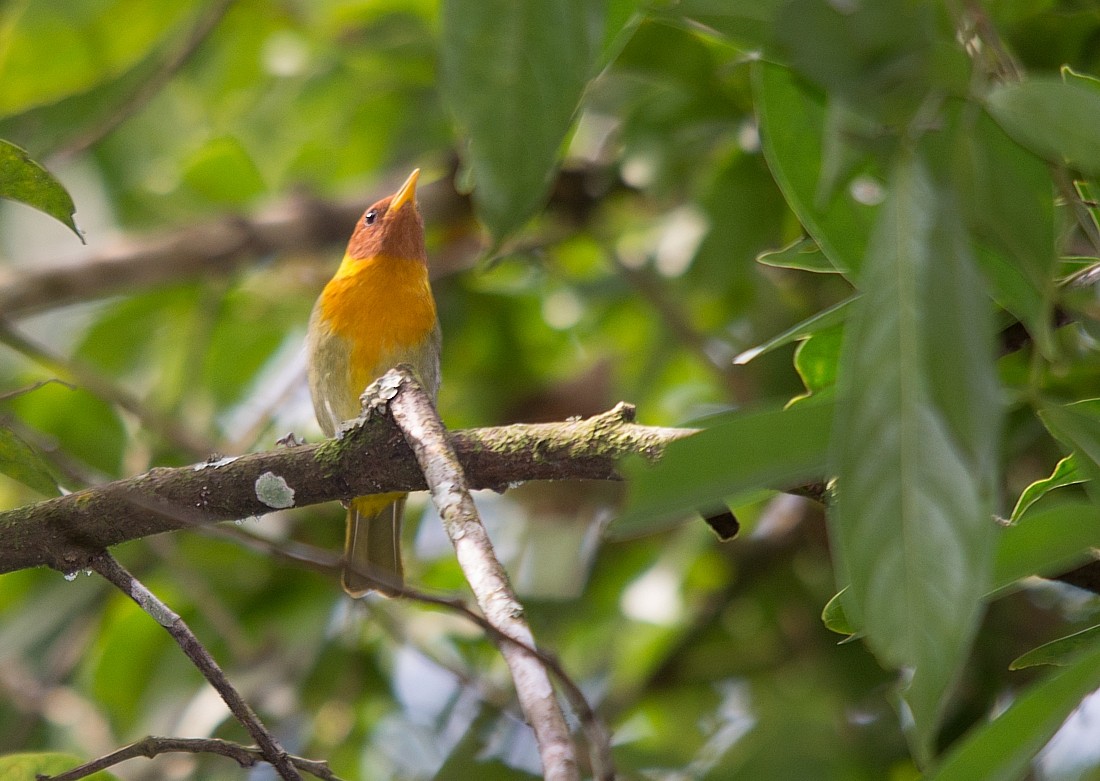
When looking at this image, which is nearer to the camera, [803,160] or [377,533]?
[803,160]

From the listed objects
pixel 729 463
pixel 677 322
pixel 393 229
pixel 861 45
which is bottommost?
pixel 729 463

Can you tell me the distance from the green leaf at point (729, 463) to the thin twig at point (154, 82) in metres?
3.38

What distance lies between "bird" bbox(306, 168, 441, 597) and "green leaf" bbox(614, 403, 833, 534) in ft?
9.18

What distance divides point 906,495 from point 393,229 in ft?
11.7

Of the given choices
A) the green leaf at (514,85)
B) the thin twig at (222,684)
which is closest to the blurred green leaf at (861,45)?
the green leaf at (514,85)

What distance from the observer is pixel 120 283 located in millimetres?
4184

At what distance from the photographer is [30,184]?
1714 mm

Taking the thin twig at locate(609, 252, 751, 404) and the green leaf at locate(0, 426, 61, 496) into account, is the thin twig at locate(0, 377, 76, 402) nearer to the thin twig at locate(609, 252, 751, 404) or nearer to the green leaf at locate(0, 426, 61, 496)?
the green leaf at locate(0, 426, 61, 496)

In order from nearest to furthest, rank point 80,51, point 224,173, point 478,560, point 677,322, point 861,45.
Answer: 1. point 861,45
2. point 478,560
3. point 80,51
4. point 677,322
5. point 224,173

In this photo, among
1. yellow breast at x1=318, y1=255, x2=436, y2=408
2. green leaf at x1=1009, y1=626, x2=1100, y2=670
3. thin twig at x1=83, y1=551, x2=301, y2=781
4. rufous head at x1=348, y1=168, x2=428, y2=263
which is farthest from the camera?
rufous head at x1=348, y1=168, x2=428, y2=263

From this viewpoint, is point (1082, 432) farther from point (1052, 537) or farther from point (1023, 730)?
point (1023, 730)

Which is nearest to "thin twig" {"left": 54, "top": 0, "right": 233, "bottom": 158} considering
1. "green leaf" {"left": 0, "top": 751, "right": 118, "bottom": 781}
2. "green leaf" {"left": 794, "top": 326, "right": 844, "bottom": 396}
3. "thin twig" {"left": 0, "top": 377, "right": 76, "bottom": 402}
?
"thin twig" {"left": 0, "top": 377, "right": 76, "bottom": 402}

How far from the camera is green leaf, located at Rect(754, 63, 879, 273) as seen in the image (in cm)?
163

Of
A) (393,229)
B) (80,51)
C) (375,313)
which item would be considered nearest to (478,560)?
(375,313)
